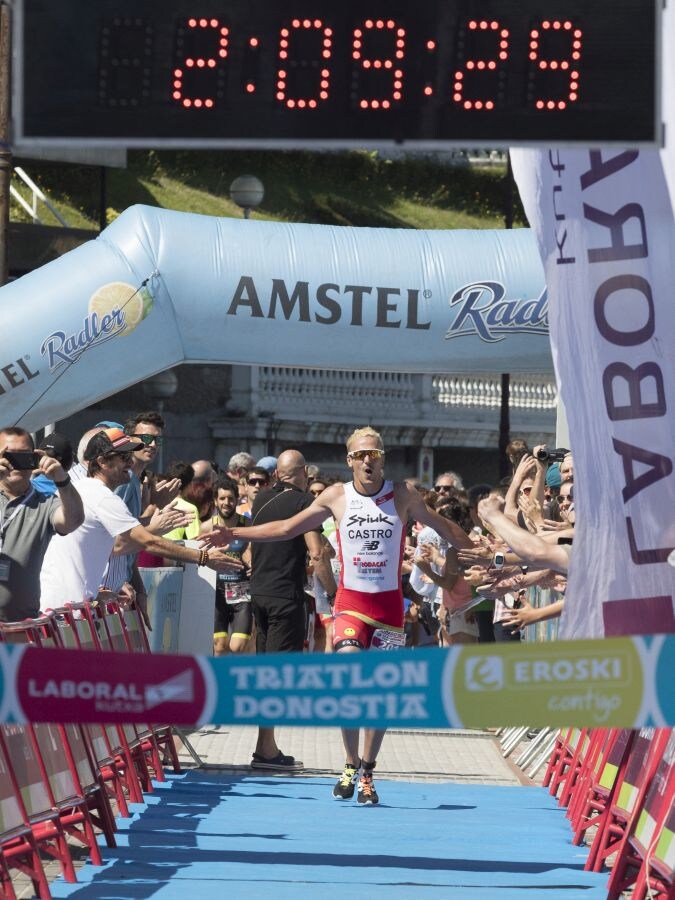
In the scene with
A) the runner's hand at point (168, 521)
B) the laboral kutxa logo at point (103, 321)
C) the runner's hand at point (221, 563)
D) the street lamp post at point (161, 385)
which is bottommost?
the runner's hand at point (221, 563)

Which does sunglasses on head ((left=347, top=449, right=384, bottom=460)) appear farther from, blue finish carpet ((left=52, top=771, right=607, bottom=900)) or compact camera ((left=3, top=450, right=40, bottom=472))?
compact camera ((left=3, top=450, right=40, bottom=472))

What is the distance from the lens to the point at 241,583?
15.2m

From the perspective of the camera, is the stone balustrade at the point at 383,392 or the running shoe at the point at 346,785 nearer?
the running shoe at the point at 346,785

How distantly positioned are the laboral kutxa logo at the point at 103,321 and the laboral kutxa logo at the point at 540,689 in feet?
35.3

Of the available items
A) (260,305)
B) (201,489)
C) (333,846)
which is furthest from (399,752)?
(333,846)

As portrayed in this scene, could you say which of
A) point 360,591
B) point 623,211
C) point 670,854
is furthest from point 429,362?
point 670,854

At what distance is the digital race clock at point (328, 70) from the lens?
7.27 metres

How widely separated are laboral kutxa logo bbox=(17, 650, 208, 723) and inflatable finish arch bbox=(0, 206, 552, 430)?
10067 mm

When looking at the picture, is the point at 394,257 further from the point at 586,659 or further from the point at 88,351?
the point at 586,659

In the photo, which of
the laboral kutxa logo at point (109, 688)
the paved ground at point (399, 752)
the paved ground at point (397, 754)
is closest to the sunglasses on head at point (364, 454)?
the paved ground at point (397, 754)

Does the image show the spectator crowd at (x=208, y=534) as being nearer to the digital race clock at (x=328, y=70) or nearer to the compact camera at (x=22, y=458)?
the compact camera at (x=22, y=458)

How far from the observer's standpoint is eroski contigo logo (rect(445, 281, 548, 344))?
59.3 ft

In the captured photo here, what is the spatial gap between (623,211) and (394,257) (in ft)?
33.4

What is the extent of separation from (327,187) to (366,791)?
53653 mm
